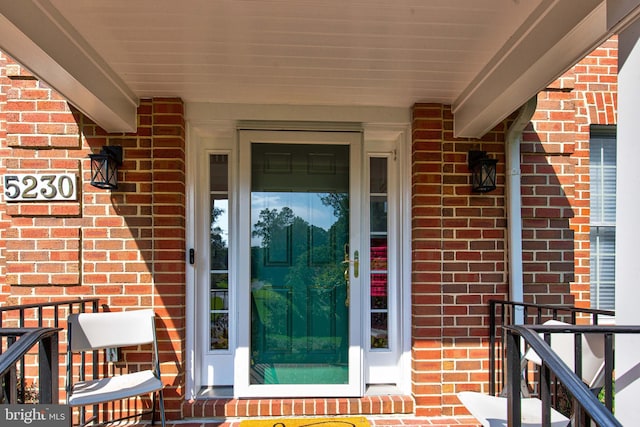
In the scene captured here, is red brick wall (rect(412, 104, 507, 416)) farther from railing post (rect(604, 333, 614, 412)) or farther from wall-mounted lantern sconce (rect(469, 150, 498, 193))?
railing post (rect(604, 333, 614, 412))

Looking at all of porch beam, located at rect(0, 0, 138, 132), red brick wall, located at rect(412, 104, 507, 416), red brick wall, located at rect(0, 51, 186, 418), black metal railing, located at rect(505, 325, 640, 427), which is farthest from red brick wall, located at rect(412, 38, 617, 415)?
porch beam, located at rect(0, 0, 138, 132)

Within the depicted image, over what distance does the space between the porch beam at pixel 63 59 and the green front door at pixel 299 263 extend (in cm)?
96

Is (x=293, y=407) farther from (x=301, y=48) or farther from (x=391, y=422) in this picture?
(x=301, y=48)

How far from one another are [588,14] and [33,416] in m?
2.55

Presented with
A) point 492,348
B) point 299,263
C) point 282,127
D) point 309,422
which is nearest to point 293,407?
point 309,422

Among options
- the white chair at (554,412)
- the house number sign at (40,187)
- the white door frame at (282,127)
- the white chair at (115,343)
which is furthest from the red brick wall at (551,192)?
the house number sign at (40,187)

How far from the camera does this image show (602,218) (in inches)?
126

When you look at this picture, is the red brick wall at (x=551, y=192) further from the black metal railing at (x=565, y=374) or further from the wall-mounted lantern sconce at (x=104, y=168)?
the wall-mounted lantern sconce at (x=104, y=168)

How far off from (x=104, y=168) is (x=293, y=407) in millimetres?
2053

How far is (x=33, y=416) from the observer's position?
4.57 ft

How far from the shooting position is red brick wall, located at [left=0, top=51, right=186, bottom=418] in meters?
2.54

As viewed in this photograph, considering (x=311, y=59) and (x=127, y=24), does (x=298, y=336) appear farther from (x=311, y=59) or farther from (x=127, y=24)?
(x=127, y=24)

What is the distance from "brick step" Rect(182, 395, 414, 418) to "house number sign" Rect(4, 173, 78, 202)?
1.67m

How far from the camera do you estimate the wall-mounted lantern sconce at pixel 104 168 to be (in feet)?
8.13
